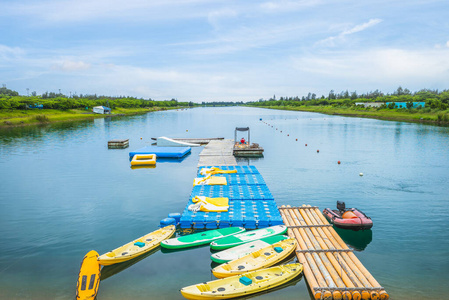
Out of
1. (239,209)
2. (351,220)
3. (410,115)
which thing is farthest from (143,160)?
(410,115)

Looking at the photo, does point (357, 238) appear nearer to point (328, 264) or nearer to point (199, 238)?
point (328, 264)

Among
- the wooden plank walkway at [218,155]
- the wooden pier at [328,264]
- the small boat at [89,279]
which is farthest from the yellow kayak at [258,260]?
the wooden plank walkway at [218,155]

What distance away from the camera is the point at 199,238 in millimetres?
21188

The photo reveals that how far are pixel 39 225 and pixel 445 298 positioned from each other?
1171 inches

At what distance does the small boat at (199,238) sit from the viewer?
20.6m

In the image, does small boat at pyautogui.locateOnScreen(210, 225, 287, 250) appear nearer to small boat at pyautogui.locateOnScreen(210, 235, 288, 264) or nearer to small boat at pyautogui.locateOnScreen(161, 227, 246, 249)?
small boat at pyautogui.locateOnScreen(210, 235, 288, 264)

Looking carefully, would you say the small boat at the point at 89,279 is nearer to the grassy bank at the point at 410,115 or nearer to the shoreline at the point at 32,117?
the shoreline at the point at 32,117

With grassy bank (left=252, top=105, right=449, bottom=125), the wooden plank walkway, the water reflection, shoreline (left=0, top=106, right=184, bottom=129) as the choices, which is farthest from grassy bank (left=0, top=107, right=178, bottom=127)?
grassy bank (left=252, top=105, right=449, bottom=125)

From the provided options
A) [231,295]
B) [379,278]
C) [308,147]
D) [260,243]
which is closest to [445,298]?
[379,278]

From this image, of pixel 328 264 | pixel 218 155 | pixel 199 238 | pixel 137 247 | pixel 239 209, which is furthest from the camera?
pixel 218 155

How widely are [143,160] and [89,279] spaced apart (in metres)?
34.0

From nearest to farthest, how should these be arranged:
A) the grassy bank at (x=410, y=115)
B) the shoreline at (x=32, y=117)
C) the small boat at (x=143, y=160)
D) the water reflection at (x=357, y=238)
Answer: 1. the water reflection at (x=357, y=238)
2. the small boat at (x=143, y=160)
3. the shoreline at (x=32, y=117)
4. the grassy bank at (x=410, y=115)

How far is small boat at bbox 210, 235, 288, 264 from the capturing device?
18344 mm

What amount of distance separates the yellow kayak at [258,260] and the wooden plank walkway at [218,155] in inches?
1054
